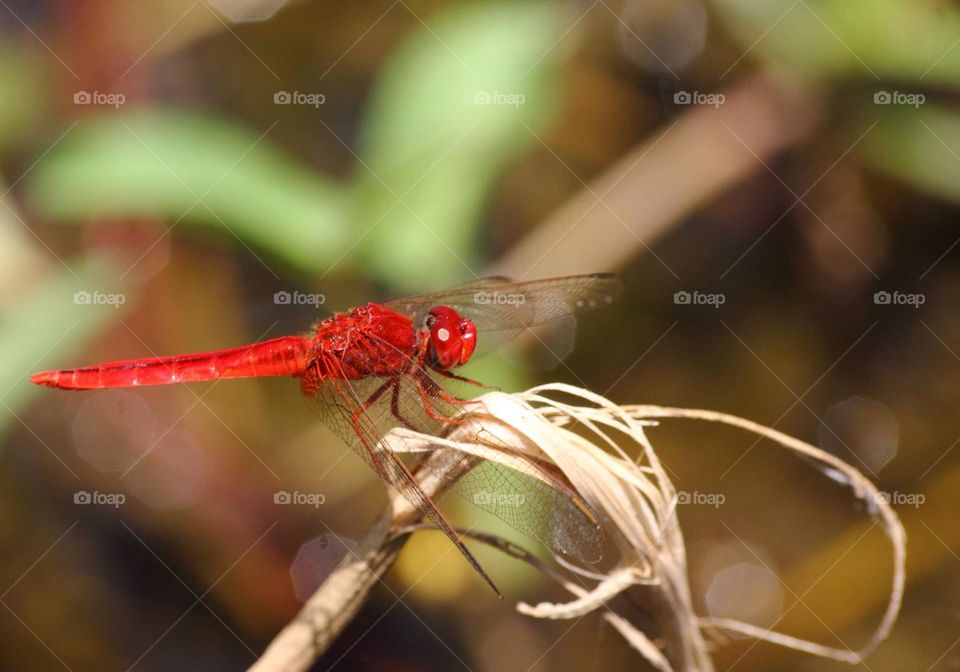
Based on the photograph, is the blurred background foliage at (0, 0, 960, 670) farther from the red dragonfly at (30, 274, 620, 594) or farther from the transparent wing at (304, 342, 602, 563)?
the transparent wing at (304, 342, 602, 563)

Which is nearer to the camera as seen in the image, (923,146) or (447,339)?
(447,339)

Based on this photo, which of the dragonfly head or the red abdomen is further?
the red abdomen

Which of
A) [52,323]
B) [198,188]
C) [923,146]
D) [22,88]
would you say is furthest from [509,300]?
[22,88]

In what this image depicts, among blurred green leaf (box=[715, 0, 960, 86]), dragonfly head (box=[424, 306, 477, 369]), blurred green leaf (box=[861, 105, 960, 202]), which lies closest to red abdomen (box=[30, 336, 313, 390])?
dragonfly head (box=[424, 306, 477, 369])

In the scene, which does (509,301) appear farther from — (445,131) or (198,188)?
(198,188)

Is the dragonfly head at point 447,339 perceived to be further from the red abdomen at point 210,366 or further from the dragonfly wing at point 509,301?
the red abdomen at point 210,366

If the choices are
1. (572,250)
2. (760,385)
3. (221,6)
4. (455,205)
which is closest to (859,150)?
(760,385)

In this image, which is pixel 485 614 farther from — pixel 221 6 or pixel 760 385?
pixel 221 6

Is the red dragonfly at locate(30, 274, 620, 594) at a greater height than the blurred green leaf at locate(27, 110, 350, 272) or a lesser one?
lesser
